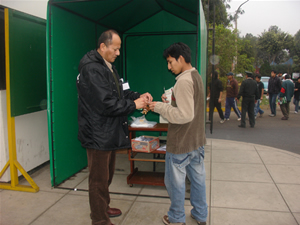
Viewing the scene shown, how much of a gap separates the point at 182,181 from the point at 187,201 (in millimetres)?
980

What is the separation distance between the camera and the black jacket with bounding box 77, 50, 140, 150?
2529 mm

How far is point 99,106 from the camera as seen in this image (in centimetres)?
254

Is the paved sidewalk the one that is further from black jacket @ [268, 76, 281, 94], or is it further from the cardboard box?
black jacket @ [268, 76, 281, 94]

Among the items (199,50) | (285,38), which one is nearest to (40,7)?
(199,50)

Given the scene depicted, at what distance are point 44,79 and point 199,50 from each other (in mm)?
2531

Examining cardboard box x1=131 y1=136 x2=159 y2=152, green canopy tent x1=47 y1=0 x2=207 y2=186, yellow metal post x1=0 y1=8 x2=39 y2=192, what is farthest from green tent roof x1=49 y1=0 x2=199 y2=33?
cardboard box x1=131 y1=136 x2=159 y2=152

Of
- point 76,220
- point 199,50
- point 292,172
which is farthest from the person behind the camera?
point 292,172

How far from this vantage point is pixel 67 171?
4215 mm

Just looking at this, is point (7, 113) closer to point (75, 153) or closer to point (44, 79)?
point (44, 79)

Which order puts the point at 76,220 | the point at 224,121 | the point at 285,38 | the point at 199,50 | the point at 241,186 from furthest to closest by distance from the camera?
the point at 285,38 → the point at 224,121 → the point at 241,186 → the point at 199,50 → the point at 76,220

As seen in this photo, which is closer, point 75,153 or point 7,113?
point 7,113

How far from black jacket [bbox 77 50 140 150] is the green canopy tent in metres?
1.30

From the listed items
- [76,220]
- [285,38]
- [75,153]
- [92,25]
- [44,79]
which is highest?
[285,38]

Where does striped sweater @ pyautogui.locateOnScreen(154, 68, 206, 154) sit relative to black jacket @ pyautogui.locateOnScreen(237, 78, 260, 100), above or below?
below
